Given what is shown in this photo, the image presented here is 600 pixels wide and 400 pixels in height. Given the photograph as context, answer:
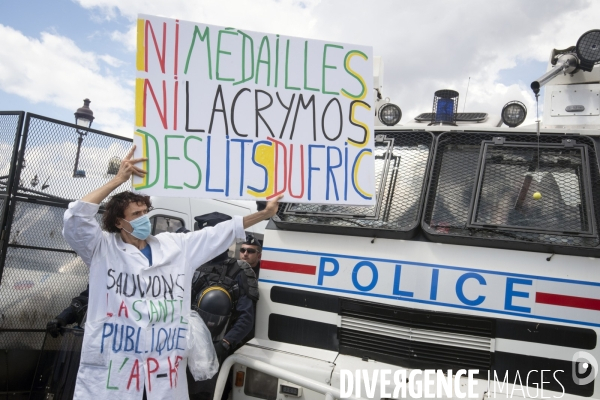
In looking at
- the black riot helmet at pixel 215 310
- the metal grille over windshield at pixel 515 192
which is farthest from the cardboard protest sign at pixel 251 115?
the black riot helmet at pixel 215 310

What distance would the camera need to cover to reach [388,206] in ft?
11.8

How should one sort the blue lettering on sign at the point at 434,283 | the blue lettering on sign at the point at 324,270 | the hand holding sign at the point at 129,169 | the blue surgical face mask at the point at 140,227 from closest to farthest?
the hand holding sign at the point at 129,169
the blue surgical face mask at the point at 140,227
the blue lettering on sign at the point at 434,283
the blue lettering on sign at the point at 324,270

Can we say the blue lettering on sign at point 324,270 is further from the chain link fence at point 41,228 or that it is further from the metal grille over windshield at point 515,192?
the chain link fence at point 41,228

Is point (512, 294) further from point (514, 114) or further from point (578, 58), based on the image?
point (578, 58)

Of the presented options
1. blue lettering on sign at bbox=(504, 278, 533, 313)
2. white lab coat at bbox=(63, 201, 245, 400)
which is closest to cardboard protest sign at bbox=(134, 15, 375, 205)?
white lab coat at bbox=(63, 201, 245, 400)

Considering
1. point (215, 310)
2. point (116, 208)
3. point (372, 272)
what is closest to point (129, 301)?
point (116, 208)

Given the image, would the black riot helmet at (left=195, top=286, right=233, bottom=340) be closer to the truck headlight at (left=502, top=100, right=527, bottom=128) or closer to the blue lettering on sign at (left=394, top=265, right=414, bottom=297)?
the blue lettering on sign at (left=394, top=265, right=414, bottom=297)

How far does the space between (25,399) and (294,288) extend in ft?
8.82

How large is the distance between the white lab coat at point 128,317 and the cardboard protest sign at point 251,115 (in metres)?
0.38

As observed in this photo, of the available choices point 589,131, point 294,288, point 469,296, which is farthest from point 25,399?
point 589,131

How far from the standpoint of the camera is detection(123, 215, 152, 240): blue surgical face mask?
2.83m

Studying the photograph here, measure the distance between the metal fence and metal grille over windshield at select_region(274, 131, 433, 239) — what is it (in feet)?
7.78

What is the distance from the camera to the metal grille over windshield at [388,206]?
3.48 meters

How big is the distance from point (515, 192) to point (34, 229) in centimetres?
403
